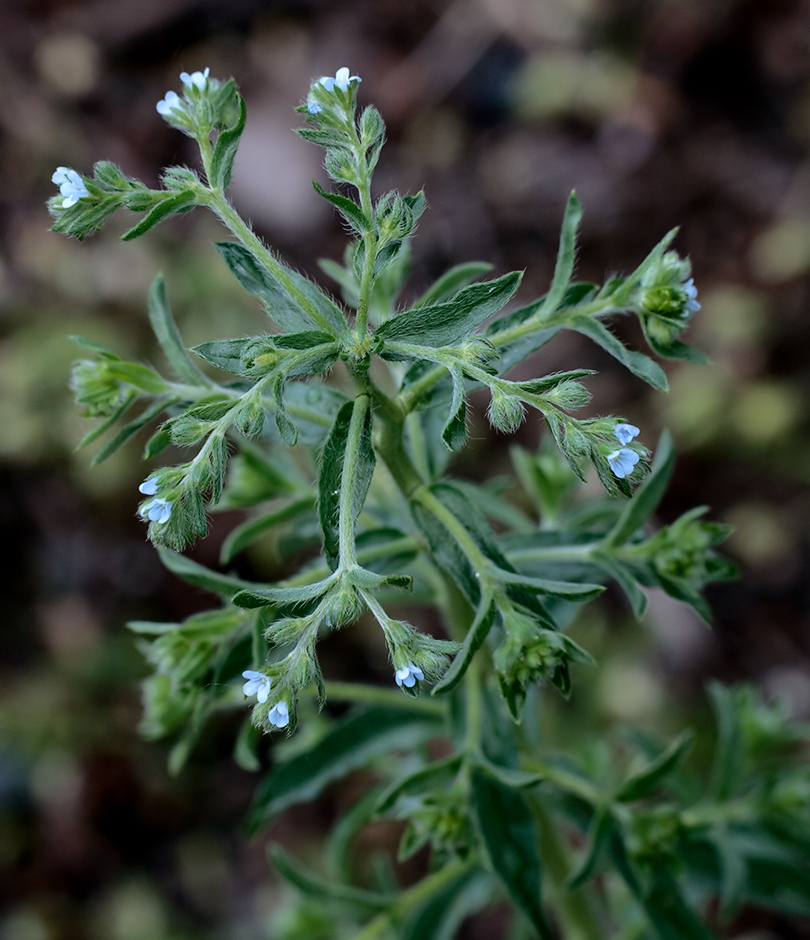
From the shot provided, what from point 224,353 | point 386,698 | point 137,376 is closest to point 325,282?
point 386,698

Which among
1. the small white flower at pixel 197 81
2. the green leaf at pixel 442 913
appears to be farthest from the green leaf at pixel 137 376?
the green leaf at pixel 442 913

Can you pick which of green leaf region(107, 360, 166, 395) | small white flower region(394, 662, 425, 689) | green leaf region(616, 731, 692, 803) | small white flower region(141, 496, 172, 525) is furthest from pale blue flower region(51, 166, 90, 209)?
green leaf region(616, 731, 692, 803)

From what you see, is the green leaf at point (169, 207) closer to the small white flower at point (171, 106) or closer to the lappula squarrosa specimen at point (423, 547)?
the lappula squarrosa specimen at point (423, 547)

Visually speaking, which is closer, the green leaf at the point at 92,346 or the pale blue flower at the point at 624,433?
the pale blue flower at the point at 624,433

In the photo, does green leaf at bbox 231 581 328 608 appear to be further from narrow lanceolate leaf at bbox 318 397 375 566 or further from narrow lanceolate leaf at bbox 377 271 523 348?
narrow lanceolate leaf at bbox 377 271 523 348

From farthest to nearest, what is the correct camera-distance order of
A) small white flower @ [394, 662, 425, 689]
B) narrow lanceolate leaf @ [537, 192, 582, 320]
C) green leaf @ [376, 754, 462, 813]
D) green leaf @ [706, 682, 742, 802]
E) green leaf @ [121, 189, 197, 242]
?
1. green leaf @ [706, 682, 742, 802]
2. green leaf @ [376, 754, 462, 813]
3. narrow lanceolate leaf @ [537, 192, 582, 320]
4. green leaf @ [121, 189, 197, 242]
5. small white flower @ [394, 662, 425, 689]

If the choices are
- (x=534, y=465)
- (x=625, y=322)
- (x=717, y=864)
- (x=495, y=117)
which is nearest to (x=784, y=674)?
(x=625, y=322)

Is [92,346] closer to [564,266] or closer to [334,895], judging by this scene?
[564,266]
